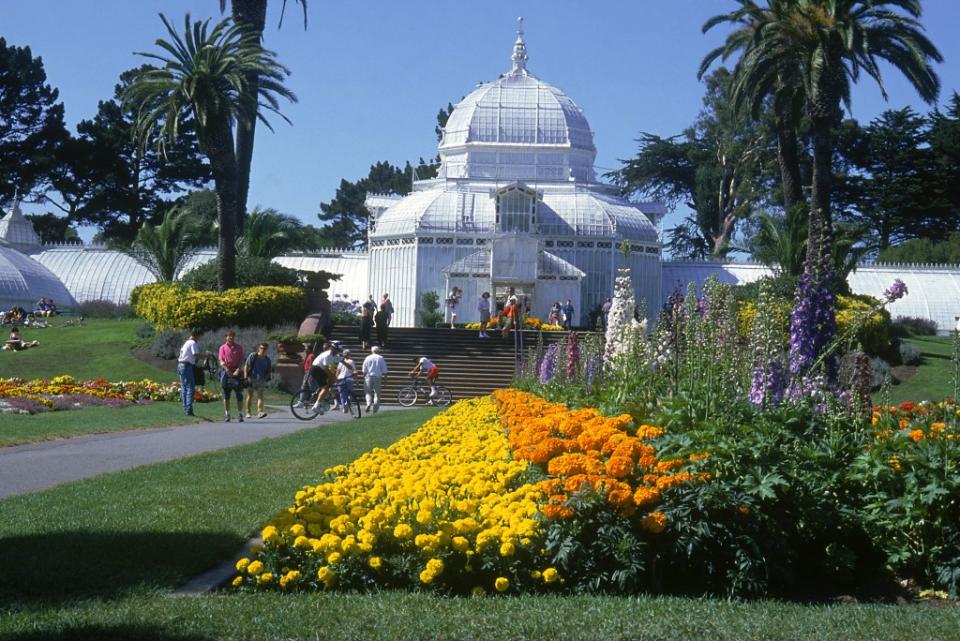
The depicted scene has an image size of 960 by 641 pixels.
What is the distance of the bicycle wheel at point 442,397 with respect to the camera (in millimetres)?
31141

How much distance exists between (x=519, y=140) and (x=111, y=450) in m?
38.9

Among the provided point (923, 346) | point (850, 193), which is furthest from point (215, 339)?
point (850, 193)

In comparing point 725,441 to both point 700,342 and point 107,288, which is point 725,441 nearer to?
point 700,342

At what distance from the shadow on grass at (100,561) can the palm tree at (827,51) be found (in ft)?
68.5

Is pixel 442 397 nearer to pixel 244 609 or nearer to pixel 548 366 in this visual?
pixel 548 366

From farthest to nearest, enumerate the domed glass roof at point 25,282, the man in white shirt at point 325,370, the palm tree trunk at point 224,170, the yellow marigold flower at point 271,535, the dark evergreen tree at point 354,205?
the dark evergreen tree at point 354,205 → the domed glass roof at point 25,282 → the palm tree trunk at point 224,170 → the man in white shirt at point 325,370 → the yellow marigold flower at point 271,535

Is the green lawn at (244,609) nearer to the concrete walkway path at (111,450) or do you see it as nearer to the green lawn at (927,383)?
the concrete walkway path at (111,450)

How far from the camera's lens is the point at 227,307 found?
36.4 meters

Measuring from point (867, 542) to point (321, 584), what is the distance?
3.38 meters

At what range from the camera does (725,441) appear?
27.6 feet

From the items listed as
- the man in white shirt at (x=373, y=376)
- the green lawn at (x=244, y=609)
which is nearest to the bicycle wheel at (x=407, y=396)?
the man in white shirt at (x=373, y=376)

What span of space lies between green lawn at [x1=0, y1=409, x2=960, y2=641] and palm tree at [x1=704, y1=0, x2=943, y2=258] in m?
20.8

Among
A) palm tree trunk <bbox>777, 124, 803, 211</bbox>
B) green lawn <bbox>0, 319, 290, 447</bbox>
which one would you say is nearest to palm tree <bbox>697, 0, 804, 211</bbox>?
palm tree trunk <bbox>777, 124, 803, 211</bbox>

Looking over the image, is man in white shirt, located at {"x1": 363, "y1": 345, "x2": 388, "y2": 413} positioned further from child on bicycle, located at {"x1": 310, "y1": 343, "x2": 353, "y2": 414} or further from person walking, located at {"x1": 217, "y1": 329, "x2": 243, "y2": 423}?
person walking, located at {"x1": 217, "y1": 329, "x2": 243, "y2": 423}
